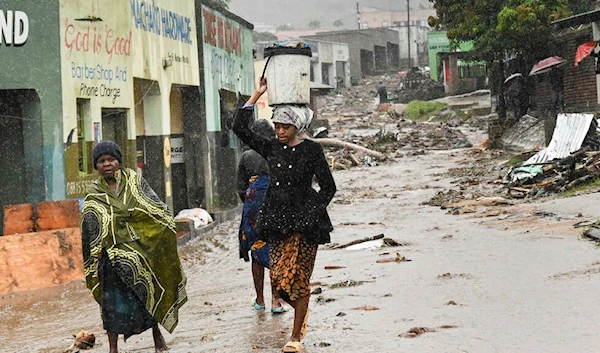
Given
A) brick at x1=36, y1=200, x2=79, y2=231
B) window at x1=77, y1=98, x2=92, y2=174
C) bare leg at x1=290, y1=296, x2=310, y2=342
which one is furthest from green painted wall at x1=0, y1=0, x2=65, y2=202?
bare leg at x1=290, y1=296, x2=310, y2=342

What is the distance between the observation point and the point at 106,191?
6.91 m

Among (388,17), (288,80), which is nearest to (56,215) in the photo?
(288,80)

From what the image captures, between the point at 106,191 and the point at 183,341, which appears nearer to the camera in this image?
the point at 106,191

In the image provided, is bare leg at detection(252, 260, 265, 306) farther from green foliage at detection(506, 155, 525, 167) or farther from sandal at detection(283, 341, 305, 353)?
green foliage at detection(506, 155, 525, 167)

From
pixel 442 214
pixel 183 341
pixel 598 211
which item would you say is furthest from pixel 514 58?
pixel 183 341

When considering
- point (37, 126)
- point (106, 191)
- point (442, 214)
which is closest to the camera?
point (106, 191)

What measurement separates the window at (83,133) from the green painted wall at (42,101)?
98 centimetres

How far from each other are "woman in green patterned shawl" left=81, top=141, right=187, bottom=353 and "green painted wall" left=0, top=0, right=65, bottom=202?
752 cm

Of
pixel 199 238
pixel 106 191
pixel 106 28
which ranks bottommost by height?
pixel 199 238

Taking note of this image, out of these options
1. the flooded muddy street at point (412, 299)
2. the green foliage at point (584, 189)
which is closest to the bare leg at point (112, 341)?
the flooded muddy street at point (412, 299)

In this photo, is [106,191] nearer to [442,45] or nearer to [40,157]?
[40,157]

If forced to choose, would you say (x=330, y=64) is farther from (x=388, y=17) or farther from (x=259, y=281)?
(x=259, y=281)

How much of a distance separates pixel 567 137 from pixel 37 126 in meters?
9.49

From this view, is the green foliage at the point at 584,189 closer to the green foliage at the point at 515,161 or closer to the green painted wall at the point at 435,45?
the green foliage at the point at 515,161
